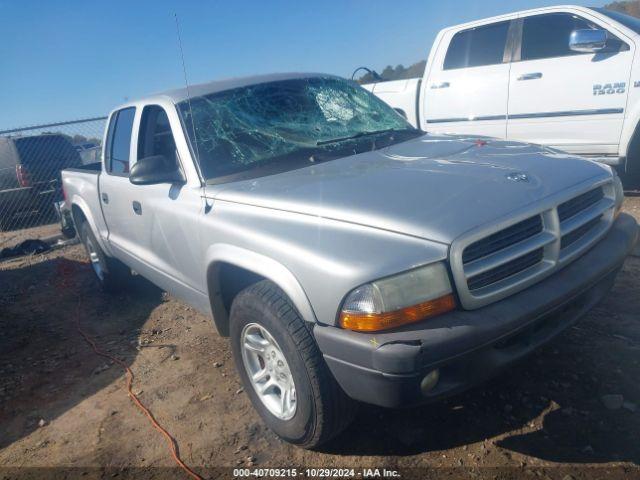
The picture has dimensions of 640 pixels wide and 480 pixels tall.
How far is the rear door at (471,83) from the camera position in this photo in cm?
600

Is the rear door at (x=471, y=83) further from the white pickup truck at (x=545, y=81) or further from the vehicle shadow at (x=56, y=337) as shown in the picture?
the vehicle shadow at (x=56, y=337)

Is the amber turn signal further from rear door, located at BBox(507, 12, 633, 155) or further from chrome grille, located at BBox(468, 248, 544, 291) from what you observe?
rear door, located at BBox(507, 12, 633, 155)

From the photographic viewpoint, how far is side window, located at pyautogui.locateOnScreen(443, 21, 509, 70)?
6023mm

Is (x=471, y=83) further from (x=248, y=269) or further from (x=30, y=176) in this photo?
(x=30, y=176)

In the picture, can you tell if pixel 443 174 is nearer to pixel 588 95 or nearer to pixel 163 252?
pixel 163 252

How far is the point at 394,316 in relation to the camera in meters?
1.94

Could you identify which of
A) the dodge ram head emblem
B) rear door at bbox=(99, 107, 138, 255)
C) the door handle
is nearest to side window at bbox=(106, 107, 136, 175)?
rear door at bbox=(99, 107, 138, 255)

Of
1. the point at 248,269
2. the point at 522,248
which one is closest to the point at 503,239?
the point at 522,248

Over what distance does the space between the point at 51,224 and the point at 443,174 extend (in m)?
9.85

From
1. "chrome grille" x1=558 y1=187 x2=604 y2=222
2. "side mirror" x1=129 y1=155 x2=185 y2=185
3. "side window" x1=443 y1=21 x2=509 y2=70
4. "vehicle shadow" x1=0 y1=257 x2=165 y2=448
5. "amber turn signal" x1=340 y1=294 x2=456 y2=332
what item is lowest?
"vehicle shadow" x1=0 y1=257 x2=165 y2=448

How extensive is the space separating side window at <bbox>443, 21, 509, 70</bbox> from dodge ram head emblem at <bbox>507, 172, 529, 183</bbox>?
420 centimetres

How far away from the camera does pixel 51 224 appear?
401 inches

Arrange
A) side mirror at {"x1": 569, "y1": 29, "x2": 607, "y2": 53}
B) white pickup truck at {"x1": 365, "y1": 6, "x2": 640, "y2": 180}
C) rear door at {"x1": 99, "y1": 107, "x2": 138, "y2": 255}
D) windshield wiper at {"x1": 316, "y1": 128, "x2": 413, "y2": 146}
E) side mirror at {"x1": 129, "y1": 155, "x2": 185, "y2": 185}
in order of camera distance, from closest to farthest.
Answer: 1. side mirror at {"x1": 129, "y1": 155, "x2": 185, "y2": 185}
2. windshield wiper at {"x1": 316, "y1": 128, "x2": 413, "y2": 146}
3. rear door at {"x1": 99, "y1": 107, "x2": 138, "y2": 255}
4. side mirror at {"x1": 569, "y1": 29, "x2": 607, "y2": 53}
5. white pickup truck at {"x1": 365, "y1": 6, "x2": 640, "y2": 180}

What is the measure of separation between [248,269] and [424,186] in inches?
36.1
